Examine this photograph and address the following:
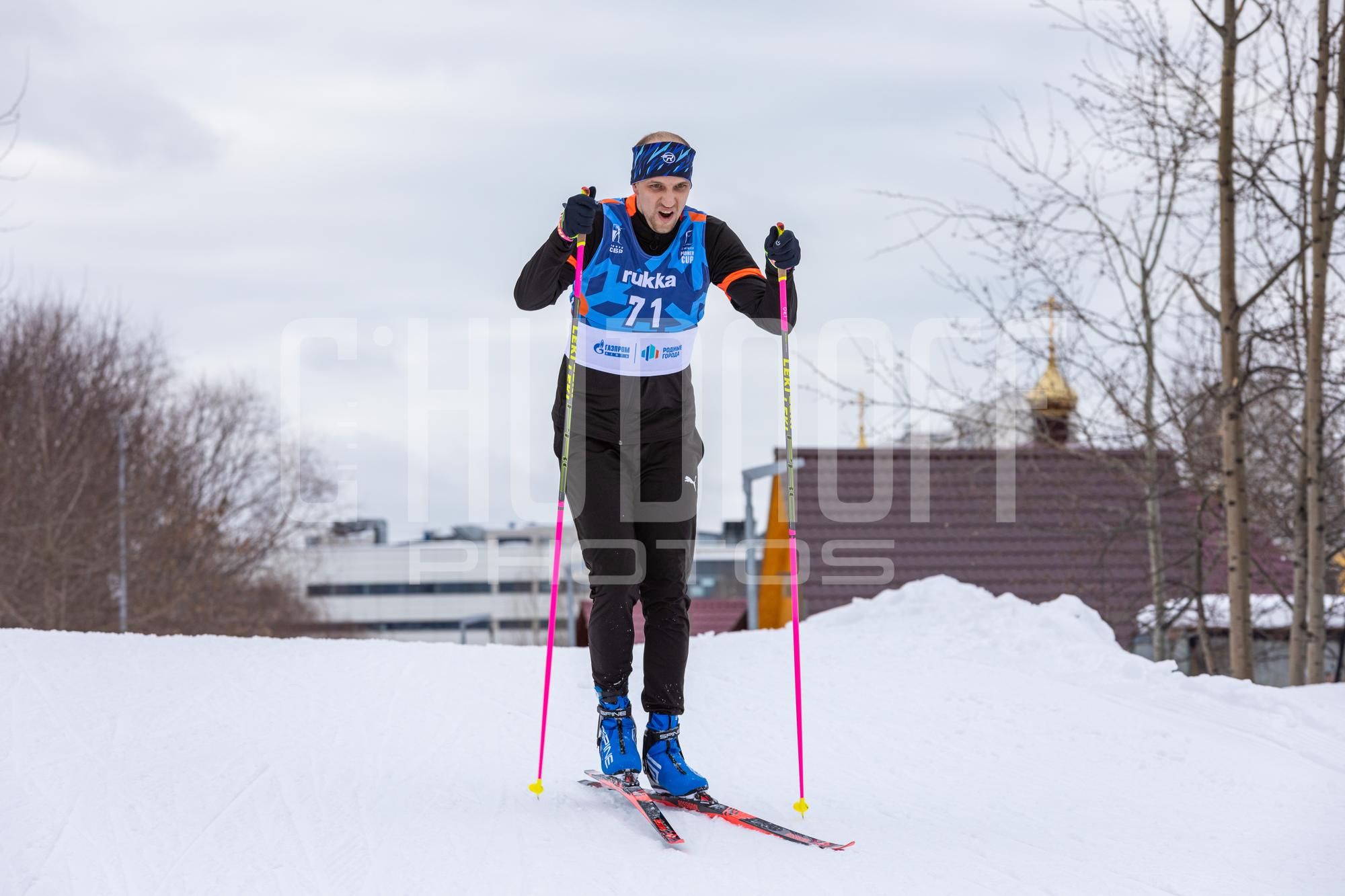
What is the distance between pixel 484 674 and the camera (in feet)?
19.8

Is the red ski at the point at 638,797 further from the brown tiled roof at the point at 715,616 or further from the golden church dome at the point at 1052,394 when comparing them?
the brown tiled roof at the point at 715,616

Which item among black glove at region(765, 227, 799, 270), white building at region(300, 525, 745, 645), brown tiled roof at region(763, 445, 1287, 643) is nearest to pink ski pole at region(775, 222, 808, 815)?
black glove at region(765, 227, 799, 270)

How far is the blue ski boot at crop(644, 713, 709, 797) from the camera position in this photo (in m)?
3.61

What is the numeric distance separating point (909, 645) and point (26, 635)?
15.1 feet

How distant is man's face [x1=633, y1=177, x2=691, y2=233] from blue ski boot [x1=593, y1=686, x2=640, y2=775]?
58.3 inches

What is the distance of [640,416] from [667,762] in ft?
3.50

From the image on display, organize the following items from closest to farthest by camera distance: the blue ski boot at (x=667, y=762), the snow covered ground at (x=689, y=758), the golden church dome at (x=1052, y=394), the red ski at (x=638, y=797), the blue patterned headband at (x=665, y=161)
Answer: the snow covered ground at (x=689, y=758)
the red ski at (x=638, y=797)
the blue ski boot at (x=667, y=762)
the blue patterned headband at (x=665, y=161)
the golden church dome at (x=1052, y=394)

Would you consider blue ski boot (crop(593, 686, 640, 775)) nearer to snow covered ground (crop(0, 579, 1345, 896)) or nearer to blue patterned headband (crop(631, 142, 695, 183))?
snow covered ground (crop(0, 579, 1345, 896))

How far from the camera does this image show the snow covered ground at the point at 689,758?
2986 mm

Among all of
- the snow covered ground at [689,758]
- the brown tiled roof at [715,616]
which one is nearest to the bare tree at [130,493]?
the brown tiled roof at [715,616]

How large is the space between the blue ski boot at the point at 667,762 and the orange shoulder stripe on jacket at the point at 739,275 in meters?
1.39

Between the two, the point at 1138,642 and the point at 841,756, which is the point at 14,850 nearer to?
the point at 841,756

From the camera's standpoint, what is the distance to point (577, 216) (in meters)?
3.60

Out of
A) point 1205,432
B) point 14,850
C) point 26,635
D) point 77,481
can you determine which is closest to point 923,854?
point 14,850
